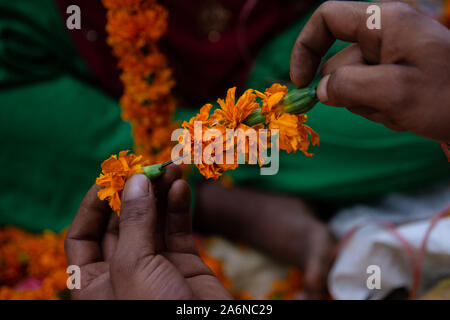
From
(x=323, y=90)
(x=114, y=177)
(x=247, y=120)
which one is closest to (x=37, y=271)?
(x=114, y=177)

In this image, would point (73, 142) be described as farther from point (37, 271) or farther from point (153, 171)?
point (153, 171)

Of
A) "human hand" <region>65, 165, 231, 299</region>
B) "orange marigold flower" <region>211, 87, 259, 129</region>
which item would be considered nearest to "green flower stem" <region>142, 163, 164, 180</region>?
"human hand" <region>65, 165, 231, 299</region>

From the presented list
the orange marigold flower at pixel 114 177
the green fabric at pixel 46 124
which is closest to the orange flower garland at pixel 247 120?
the orange marigold flower at pixel 114 177

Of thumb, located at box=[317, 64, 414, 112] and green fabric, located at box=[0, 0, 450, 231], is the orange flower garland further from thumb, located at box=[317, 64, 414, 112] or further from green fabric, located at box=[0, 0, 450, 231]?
green fabric, located at box=[0, 0, 450, 231]

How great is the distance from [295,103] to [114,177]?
11.2 inches

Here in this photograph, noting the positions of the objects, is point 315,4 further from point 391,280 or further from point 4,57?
point 4,57

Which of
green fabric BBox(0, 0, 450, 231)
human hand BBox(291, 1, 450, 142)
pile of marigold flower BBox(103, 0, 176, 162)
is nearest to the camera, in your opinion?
human hand BBox(291, 1, 450, 142)

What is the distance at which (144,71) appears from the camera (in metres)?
0.70

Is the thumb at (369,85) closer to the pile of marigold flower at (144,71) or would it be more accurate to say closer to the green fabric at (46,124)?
the pile of marigold flower at (144,71)

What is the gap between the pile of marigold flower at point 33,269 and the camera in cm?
69

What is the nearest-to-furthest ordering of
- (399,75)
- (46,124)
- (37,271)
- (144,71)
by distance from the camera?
(399,75)
(144,71)
(37,271)
(46,124)

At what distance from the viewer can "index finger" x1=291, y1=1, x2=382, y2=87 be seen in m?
0.48

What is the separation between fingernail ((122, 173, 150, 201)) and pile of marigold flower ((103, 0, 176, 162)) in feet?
0.42

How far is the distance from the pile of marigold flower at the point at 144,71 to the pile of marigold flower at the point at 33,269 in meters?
0.31
